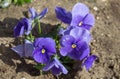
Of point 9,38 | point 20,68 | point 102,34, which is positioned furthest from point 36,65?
point 102,34

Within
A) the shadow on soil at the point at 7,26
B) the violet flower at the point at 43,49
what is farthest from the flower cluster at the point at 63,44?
the shadow on soil at the point at 7,26

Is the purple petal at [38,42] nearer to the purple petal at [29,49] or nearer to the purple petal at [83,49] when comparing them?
the purple petal at [29,49]

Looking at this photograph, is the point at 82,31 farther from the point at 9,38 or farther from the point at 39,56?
the point at 9,38

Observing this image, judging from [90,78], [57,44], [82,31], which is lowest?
[90,78]

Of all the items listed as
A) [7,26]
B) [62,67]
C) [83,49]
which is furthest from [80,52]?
[7,26]

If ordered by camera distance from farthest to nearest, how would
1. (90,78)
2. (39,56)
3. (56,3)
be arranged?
1. (56,3)
2. (90,78)
3. (39,56)

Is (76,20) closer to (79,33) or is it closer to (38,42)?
A: (79,33)
